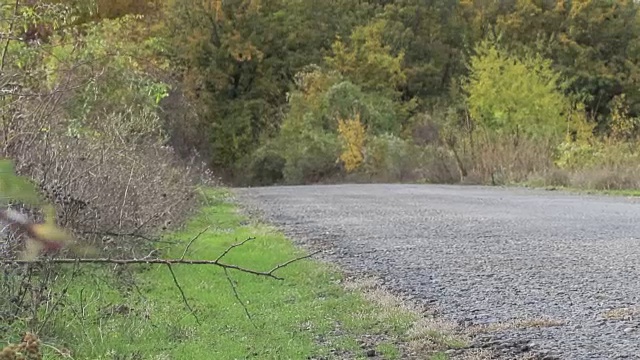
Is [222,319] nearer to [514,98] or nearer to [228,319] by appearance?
[228,319]

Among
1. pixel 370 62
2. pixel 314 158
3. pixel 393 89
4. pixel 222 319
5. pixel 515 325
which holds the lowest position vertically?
pixel 222 319

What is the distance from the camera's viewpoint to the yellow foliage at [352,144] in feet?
108

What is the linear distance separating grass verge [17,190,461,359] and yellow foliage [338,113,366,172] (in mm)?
26720

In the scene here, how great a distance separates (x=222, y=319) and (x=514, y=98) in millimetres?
26292

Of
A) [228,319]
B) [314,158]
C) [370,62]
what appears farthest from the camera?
[370,62]

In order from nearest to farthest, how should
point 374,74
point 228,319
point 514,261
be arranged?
point 228,319
point 514,261
point 374,74

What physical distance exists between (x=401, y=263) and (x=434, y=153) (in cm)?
2225

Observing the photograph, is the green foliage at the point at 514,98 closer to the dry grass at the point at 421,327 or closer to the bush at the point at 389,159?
the bush at the point at 389,159

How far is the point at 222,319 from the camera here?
4473 mm

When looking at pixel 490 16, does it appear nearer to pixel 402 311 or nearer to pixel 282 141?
pixel 282 141

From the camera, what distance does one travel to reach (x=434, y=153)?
92.9ft

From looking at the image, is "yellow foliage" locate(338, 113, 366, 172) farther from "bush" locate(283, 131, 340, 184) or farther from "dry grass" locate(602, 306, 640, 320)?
"dry grass" locate(602, 306, 640, 320)

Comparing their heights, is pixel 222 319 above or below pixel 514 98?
below

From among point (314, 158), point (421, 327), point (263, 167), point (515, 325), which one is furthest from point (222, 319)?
point (263, 167)
